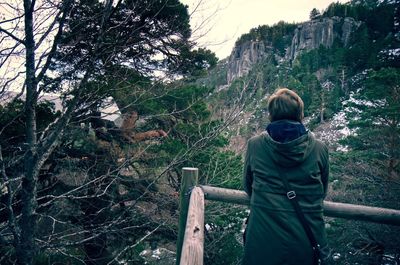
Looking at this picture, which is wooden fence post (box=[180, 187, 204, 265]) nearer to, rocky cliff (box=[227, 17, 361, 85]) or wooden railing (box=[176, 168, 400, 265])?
wooden railing (box=[176, 168, 400, 265])

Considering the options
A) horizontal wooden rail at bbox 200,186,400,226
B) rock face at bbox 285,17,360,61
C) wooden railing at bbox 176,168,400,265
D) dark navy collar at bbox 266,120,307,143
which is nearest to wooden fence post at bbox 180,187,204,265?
wooden railing at bbox 176,168,400,265

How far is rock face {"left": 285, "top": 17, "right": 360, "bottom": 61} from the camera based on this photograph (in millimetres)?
83000

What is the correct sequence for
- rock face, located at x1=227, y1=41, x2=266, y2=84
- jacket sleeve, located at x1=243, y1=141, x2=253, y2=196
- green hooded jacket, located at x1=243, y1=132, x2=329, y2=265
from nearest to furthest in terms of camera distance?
green hooded jacket, located at x1=243, y1=132, x2=329, y2=265 → jacket sleeve, located at x1=243, y1=141, x2=253, y2=196 → rock face, located at x1=227, y1=41, x2=266, y2=84

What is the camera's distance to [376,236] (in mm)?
8594

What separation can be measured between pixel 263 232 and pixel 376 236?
29.8ft

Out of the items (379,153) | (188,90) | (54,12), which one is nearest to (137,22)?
(54,12)

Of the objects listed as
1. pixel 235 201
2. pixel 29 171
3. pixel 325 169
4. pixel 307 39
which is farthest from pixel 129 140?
pixel 307 39

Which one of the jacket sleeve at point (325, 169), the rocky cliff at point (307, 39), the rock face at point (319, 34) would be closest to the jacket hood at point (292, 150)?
the jacket sleeve at point (325, 169)

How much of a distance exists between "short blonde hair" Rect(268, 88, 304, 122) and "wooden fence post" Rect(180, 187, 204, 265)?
2.28 ft

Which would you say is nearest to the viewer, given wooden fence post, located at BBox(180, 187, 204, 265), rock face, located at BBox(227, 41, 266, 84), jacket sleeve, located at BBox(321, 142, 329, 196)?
wooden fence post, located at BBox(180, 187, 204, 265)

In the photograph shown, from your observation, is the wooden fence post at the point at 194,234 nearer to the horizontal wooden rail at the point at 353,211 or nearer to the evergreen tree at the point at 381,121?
the horizontal wooden rail at the point at 353,211

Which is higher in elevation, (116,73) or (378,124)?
(116,73)

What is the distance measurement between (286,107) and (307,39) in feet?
334

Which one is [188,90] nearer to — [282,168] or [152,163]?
[152,163]
